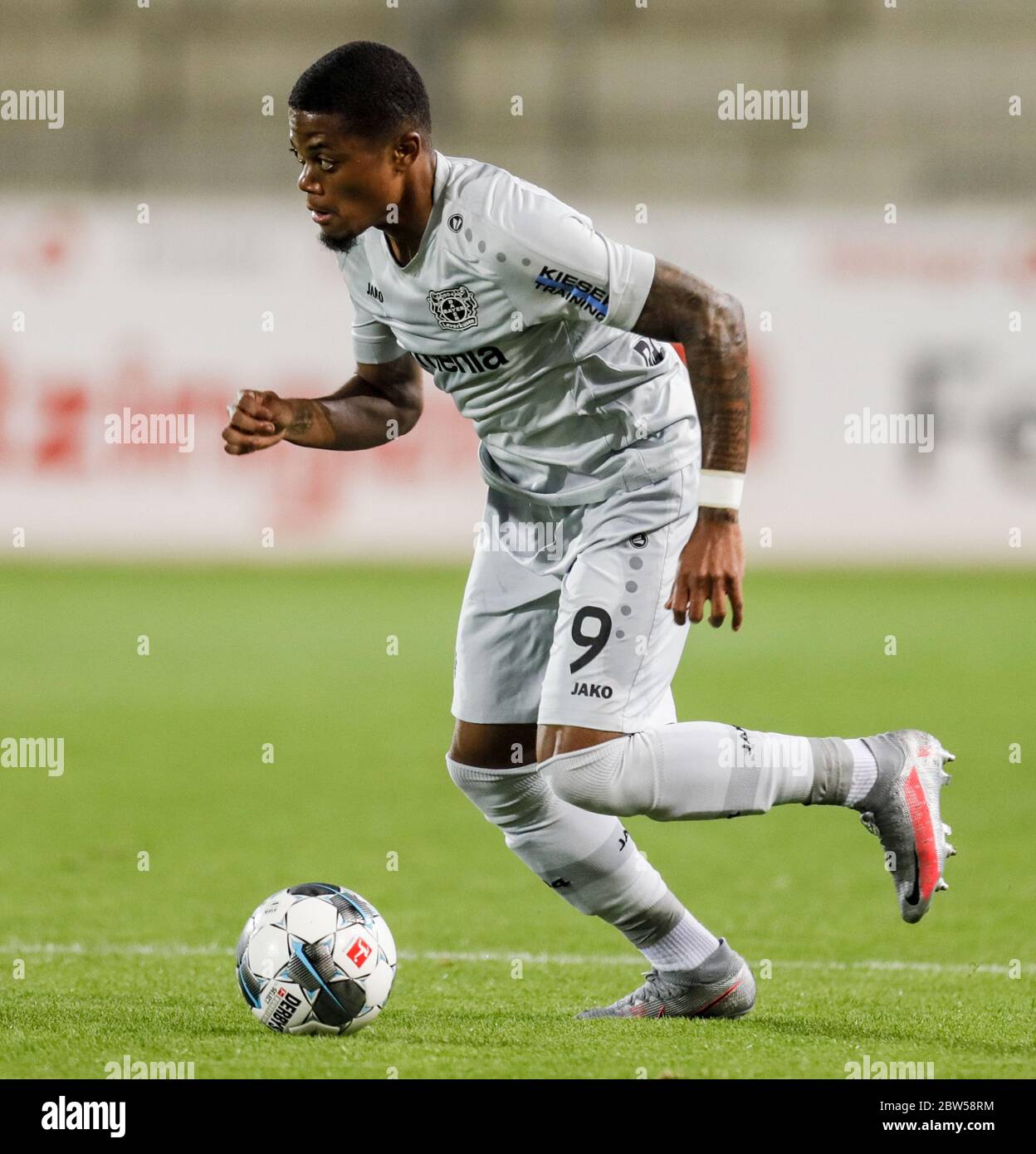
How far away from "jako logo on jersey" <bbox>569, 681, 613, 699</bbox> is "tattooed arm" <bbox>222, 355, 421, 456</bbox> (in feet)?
2.95

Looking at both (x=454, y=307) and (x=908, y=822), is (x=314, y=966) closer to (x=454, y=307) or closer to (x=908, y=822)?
(x=908, y=822)

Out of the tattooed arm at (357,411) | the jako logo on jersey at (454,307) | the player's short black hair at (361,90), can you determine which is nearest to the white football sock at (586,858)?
the tattooed arm at (357,411)

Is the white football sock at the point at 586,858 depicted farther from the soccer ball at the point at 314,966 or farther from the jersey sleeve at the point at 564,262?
the jersey sleeve at the point at 564,262

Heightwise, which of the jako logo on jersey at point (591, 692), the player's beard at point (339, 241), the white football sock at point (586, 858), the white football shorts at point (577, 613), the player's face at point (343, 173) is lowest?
the white football sock at point (586, 858)

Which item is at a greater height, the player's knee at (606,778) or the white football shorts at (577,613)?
the white football shorts at (577,613)

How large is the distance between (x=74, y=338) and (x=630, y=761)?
13.7m

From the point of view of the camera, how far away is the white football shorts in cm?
394

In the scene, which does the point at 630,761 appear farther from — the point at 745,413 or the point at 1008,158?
the point at 1008,158

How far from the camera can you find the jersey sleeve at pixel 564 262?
149 inches

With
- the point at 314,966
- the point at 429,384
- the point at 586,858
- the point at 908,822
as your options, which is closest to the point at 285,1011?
the point at 314,966

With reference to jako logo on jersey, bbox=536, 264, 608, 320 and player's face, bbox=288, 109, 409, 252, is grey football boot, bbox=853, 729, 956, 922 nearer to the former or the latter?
jako logo on jersey, bbox=536, 264, 608, 320

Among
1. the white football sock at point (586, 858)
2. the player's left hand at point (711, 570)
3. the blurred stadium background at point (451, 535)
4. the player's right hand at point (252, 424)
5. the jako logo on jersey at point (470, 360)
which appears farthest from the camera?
the blurred stadium background at point (451, 535)

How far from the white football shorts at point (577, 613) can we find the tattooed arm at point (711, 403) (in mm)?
185

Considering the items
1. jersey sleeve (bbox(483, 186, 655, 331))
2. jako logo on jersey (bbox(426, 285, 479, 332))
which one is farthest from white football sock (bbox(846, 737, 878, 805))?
jako logo on jersey (bbox(426, 285, 479, 332))
